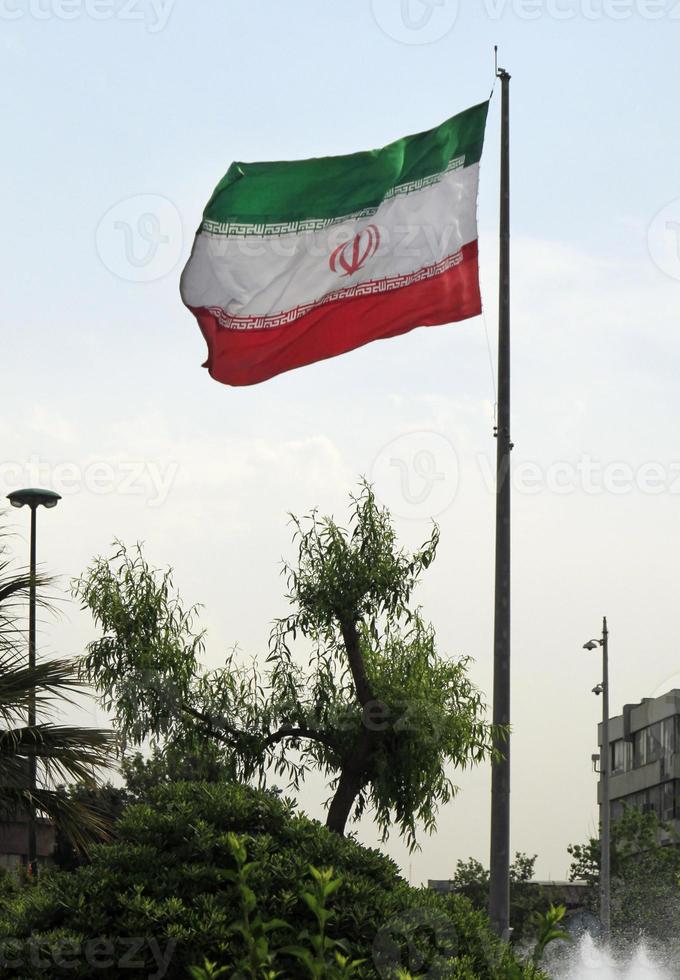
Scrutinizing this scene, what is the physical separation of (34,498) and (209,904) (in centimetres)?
2050

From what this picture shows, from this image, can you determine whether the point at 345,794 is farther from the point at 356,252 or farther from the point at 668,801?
the point at 668,801

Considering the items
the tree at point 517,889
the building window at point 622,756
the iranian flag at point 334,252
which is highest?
the iranian flag at point 334,252

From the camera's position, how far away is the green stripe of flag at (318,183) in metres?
17.8

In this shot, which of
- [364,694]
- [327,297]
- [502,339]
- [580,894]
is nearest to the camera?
[502,339]

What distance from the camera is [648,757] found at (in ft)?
337

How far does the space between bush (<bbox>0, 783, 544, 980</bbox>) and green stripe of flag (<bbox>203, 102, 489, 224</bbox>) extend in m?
10.6

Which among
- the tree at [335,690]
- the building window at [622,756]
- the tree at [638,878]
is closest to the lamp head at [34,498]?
the tree at [335,690]

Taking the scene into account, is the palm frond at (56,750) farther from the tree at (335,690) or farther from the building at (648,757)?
the building at (648,757)

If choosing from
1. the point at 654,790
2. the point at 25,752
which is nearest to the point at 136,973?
the point at 25,752

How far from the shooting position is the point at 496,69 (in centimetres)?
1684

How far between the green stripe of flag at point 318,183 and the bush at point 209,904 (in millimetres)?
10632

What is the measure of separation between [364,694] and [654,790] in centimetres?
8654

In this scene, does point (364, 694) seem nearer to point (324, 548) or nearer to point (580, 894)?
point (324, 548)

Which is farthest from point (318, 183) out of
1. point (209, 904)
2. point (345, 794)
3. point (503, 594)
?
point (209, 904)
